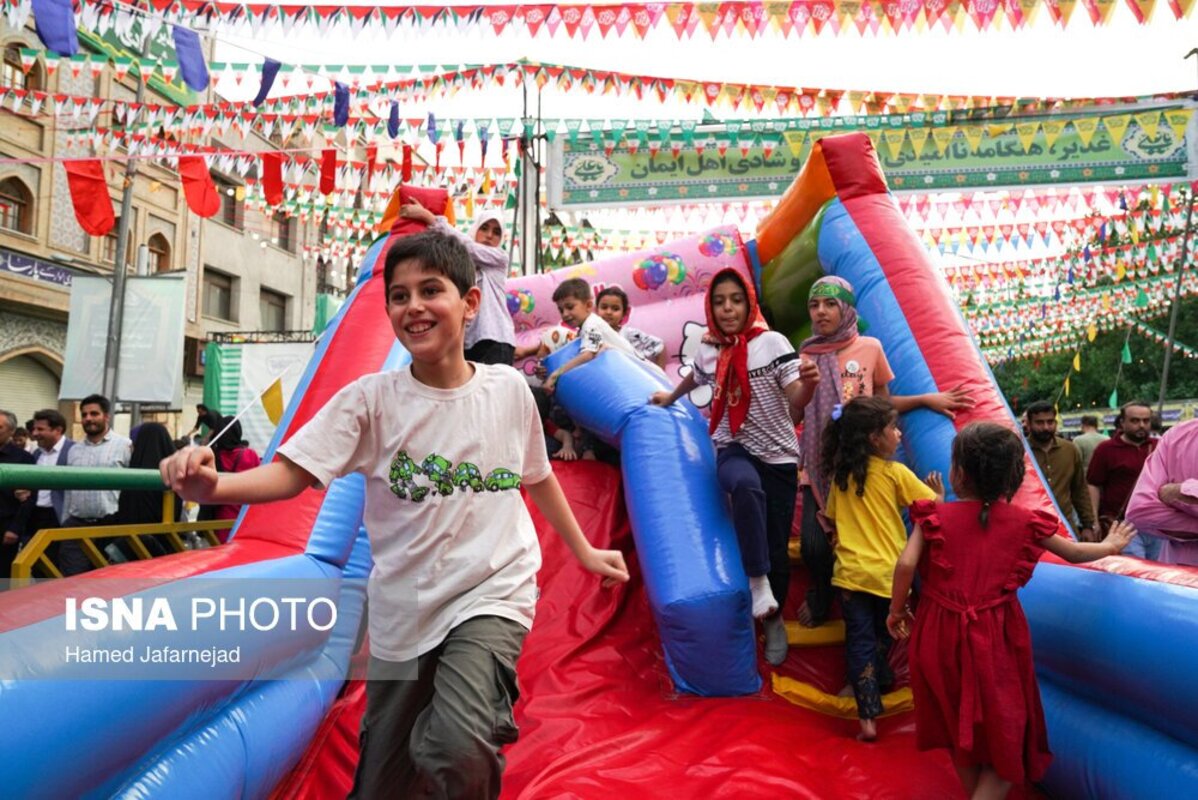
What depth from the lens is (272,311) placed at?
24.0 m

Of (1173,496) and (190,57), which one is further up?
(190,57)

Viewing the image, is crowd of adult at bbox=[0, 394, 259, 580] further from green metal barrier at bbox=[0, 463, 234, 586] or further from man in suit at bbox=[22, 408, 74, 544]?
green metal barrier at bbox=[0, 463, 234, 586]

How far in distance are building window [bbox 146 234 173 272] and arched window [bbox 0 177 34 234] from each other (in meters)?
3.48

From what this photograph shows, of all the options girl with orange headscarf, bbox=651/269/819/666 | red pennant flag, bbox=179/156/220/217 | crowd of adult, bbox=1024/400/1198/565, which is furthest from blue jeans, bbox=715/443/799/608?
red pennant flag, bbox=179/156/220/217

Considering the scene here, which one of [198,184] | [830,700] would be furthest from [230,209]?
[830,700]

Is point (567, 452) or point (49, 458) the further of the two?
point (49, 458)

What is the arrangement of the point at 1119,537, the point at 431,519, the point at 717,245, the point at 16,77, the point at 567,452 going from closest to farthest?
the point at 431,519
the point at 1119,537
the point at 567,452
the point at 717,245
the point at 16,77

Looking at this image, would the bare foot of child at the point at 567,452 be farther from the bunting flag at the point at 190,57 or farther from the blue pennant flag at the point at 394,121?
the blue pennant flag at the point at 394,121

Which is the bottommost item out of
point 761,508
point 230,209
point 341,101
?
point 761,508

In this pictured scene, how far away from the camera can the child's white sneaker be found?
127 inches

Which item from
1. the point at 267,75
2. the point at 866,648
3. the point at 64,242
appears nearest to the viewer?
the point at 866,648

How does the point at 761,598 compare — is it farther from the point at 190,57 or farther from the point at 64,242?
the point at 64,242

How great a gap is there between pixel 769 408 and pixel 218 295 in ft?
69.4

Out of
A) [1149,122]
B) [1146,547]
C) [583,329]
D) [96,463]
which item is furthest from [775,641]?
[1149,122]
